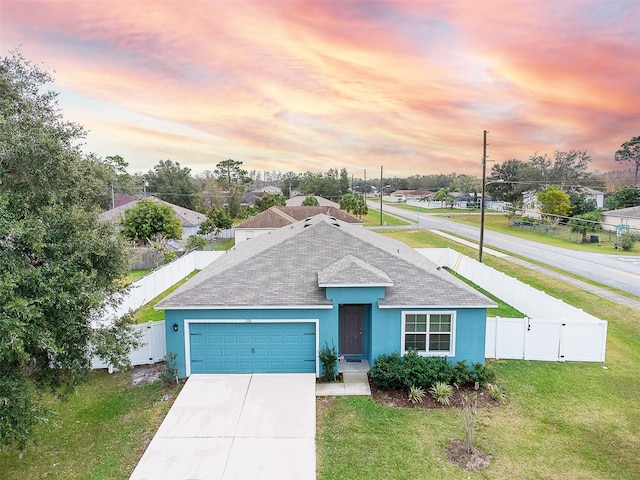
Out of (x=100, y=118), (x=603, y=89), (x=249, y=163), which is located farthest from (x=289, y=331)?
(x=249, y=163)

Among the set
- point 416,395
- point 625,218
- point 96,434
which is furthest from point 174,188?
point 416,395

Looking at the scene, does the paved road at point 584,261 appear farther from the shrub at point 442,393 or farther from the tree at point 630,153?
the tree at point 630,153

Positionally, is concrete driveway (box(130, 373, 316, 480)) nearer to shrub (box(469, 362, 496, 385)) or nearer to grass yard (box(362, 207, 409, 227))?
shrub (box(469, 362, 496, 385))

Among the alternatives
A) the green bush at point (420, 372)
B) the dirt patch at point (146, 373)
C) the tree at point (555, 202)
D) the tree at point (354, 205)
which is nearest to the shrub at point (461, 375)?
the green bush at point (420, 372)

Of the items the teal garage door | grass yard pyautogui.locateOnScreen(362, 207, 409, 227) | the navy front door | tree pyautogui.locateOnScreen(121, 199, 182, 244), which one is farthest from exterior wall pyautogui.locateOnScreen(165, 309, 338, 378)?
grass yard pyautogui.locateOnScreen(362, 207, 409, 227)

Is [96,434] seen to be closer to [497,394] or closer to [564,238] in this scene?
[497,394]
